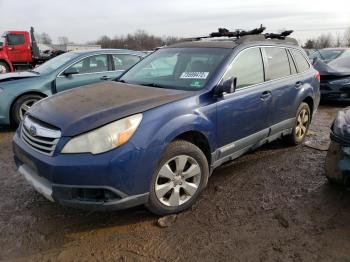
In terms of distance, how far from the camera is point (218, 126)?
3623mm

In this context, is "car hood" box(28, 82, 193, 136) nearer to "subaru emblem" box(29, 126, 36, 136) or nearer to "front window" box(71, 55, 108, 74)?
"subaru emblem" box(29, 126, 36, 136)

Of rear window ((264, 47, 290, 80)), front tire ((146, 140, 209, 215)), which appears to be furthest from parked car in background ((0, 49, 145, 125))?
front tire ((146, 140, 209, 215))

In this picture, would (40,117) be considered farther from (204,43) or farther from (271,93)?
(271,93)

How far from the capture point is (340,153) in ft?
11.7

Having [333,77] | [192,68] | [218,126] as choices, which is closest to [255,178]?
[218,126]

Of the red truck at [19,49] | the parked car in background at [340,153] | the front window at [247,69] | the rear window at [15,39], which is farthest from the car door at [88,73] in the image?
the rear window at [15,39]

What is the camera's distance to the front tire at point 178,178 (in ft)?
10.3

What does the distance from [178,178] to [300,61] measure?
10.1 feet

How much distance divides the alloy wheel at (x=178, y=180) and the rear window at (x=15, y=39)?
59.9ft

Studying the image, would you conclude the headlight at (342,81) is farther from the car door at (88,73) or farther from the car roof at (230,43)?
the car door at (88,73)

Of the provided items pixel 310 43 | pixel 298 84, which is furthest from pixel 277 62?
pixel 310 43

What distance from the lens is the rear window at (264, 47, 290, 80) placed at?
4496 mm

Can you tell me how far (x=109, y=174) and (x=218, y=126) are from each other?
134cm

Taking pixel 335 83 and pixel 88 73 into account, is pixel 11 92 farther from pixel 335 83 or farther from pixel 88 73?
pixel 335 83
